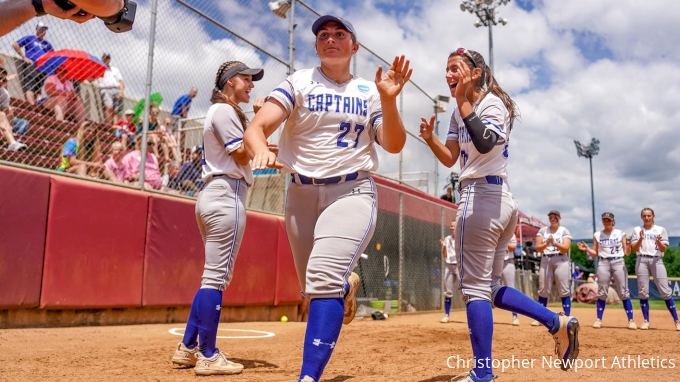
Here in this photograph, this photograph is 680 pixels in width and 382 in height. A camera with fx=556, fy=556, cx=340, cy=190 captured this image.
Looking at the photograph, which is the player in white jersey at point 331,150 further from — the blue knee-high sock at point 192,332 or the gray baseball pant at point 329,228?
the blue knee-high sock at point 192,332

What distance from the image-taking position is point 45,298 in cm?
612

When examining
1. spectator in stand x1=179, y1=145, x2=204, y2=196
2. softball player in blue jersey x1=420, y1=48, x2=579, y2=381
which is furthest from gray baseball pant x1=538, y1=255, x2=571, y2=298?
softball player in blue jersey x1=420, y1=48, x2=579, y2=381

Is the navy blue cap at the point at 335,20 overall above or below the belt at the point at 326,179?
above

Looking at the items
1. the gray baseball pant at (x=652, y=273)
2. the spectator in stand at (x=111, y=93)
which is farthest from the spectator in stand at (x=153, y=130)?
the gray baseball pant at (x=652, y=273)

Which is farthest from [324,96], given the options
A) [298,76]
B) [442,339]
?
[442,339]

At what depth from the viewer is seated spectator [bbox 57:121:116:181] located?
7078 millimetres

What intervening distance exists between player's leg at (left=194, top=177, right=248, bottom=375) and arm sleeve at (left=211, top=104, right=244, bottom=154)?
10.9 inches

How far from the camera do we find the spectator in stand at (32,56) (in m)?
6.74

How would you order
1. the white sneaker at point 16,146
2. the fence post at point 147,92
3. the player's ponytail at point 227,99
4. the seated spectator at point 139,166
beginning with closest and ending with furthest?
1. the player's ponytail at point 227,99
2. the white sneaker at point 16,146
3. the fence post at point 147,92
4. the seated spectator at point 139,166

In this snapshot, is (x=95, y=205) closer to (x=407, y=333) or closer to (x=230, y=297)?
(x=230, y=297)

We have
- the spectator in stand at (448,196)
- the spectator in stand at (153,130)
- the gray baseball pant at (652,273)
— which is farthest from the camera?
the spectator in stand at (448,196)

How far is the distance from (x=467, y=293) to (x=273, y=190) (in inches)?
278

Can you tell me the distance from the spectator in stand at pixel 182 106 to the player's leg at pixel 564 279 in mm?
7058

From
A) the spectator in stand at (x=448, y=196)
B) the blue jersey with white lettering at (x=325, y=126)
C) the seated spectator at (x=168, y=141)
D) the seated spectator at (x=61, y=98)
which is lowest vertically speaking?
the blue jersey with white lettering at (x=325, y=126)
